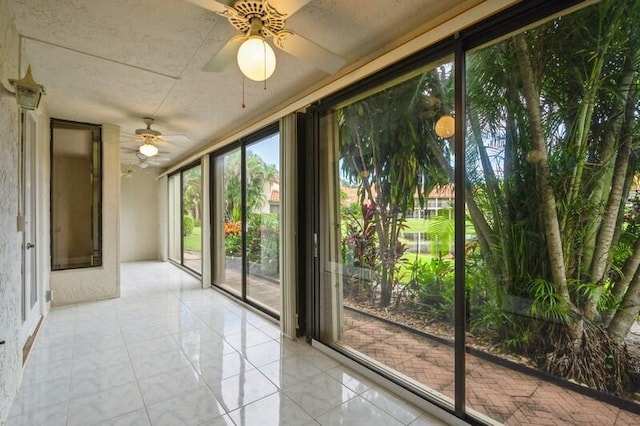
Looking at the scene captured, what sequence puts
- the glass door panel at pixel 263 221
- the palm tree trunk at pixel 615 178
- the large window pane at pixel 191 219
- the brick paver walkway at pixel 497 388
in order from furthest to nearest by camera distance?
the large window pane at pixel 191 219 → the glass door panel at pixel 263 221 → the brick paver walkway at pixel 497 388 → the palm tree trunk at pixel 615 178

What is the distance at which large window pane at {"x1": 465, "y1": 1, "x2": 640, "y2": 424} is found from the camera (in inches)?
59.6

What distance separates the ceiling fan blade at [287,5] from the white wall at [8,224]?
1.62m

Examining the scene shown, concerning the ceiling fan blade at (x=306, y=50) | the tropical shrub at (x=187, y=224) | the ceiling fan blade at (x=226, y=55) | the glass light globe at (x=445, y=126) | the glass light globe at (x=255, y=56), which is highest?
the ceiling fan blade at (x=306, y=50)

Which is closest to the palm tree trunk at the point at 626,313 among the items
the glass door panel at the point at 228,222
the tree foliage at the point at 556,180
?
the tree foliage at the point at 556,180

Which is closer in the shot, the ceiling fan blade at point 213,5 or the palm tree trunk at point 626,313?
the ceiling fan blade at point 213,5

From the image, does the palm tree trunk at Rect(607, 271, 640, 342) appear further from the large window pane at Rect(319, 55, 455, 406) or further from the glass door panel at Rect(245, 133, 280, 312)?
the glass door panel at Rect(245, 133, 280, 312)

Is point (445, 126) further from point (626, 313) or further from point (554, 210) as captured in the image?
point (626, 313)

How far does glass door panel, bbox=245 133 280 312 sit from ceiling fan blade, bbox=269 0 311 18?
2.04m

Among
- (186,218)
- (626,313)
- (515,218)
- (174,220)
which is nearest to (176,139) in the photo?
(186,218)

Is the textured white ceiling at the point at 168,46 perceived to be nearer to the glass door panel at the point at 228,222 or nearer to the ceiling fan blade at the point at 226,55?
the ceiling fan blade at the point at 226,55

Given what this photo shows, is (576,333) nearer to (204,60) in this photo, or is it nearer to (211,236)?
(204,60)

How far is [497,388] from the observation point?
183cm

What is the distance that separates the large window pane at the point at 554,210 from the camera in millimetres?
1513

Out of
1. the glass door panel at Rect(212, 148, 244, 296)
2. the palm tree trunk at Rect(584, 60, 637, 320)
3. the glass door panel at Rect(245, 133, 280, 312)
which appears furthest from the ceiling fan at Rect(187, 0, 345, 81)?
the glass door panel at Rect(212, 148, 244, 296)
